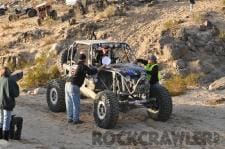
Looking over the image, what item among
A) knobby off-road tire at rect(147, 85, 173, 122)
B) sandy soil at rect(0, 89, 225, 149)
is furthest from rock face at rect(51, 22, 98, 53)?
knobby off-road tire at rect(147, 85, 173, 122)

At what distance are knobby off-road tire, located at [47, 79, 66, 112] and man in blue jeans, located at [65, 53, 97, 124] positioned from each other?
44.3 inches

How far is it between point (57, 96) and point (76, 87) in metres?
1.42

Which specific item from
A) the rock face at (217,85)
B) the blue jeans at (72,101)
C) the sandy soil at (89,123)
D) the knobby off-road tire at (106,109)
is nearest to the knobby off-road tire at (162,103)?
the sandy soil at (89,123)

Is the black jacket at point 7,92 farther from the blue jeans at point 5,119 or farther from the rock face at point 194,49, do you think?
the rock face at point 194,49

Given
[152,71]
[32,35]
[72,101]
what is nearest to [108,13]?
[32,35]

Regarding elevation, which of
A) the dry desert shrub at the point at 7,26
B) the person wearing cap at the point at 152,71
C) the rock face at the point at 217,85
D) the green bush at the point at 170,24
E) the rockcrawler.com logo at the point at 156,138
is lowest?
the rockcrawler.com logo at the point at 156,138

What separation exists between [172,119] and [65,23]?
12666mm

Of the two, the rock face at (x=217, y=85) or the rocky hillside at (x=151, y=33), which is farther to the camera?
the rocky hillside at (x=151, y=33)

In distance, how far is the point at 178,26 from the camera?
71.9 feet

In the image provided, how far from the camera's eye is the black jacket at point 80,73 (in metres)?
13.3

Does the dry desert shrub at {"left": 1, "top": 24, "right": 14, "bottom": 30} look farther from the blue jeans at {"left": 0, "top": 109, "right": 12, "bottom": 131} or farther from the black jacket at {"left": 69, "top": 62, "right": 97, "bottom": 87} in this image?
the blue jeans at {"left": 0, "top": 109, "right": 12, "bottom": 131}

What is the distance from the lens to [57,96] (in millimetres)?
14664

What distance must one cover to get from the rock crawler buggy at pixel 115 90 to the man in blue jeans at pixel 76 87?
0.45m

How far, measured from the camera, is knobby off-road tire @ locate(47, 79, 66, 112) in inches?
575
